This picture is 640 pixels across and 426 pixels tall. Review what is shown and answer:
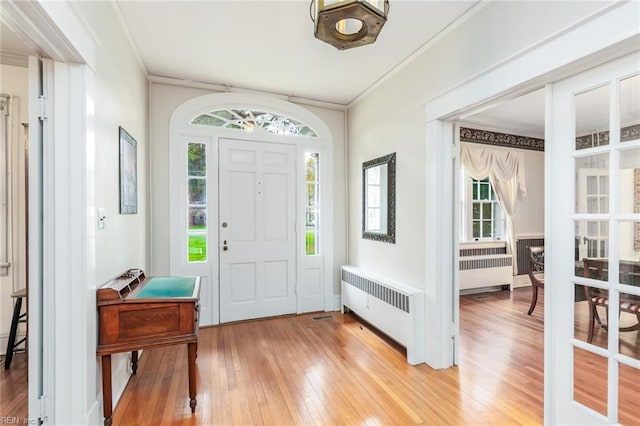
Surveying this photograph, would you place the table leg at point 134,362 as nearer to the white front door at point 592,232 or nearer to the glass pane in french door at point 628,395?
the white front door at point 592,232

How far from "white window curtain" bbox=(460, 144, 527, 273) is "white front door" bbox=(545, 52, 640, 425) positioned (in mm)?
3192

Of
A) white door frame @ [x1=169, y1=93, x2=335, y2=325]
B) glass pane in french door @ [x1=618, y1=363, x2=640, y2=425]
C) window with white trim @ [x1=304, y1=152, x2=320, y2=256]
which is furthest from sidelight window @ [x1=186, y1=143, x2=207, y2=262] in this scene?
glass pane in french door @ [x1=618, y1=363, x2=640, y2=425]

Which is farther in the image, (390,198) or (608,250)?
(390,198)

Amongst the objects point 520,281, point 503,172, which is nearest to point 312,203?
point 503,172

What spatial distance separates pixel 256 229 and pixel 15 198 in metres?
2.21

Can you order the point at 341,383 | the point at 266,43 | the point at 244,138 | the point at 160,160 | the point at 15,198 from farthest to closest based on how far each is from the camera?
the point at 244,138, the point at 160,160, the point at 15,198, the point at 266,43, the point at 341,383

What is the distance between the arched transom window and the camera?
3.49m

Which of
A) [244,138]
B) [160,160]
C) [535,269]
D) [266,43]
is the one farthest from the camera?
[535,269]

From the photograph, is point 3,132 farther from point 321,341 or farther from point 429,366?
point 429,366

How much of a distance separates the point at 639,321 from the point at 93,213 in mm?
2878

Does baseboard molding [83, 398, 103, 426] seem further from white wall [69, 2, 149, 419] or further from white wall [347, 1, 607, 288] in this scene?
white wall [347, 1, 607, 288]

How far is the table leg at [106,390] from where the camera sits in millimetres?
1780

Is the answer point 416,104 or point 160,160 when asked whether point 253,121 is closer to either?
point 160,160

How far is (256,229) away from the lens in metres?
3.65
